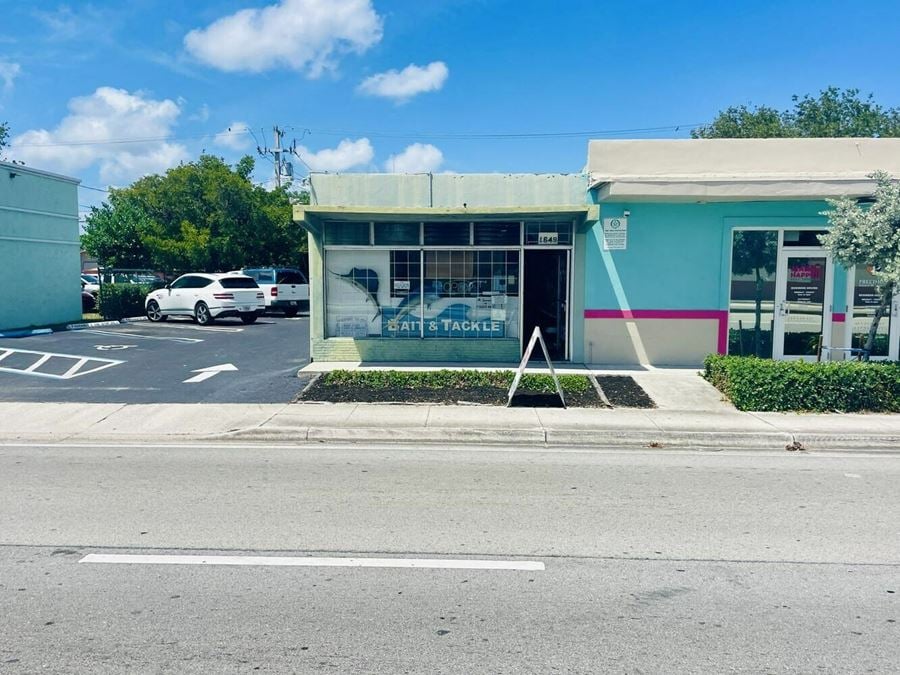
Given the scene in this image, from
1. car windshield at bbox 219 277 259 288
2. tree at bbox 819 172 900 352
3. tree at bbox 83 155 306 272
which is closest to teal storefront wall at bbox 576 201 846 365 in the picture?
tree at bbox 819 172 900 352

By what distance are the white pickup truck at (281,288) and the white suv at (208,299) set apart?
2.97m

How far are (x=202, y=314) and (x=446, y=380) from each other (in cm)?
1470

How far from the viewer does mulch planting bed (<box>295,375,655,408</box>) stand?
11.0 metres

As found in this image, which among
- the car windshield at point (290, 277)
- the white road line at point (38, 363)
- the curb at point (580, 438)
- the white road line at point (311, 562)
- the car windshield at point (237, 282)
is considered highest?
the car windshield at point (290, 277)

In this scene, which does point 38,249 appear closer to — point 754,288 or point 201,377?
point 201,377

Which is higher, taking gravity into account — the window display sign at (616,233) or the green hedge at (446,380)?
the window display sign at (616,233)

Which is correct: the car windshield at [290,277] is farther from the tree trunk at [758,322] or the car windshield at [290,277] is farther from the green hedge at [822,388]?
the green hedge at [822,388]

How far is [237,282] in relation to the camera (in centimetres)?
2442

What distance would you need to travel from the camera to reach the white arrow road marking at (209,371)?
1300cm

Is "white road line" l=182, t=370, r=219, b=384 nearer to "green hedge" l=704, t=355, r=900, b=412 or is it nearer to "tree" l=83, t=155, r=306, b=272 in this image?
"green hedge" l=704, t=355, r=900, b=412

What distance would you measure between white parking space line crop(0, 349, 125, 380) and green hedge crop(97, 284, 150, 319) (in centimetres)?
885

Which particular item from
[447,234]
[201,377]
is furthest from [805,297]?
[201,377]

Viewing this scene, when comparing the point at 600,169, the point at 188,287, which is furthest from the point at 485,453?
the point at 188,287

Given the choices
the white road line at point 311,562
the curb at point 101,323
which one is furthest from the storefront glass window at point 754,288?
the curb at point 101,323
